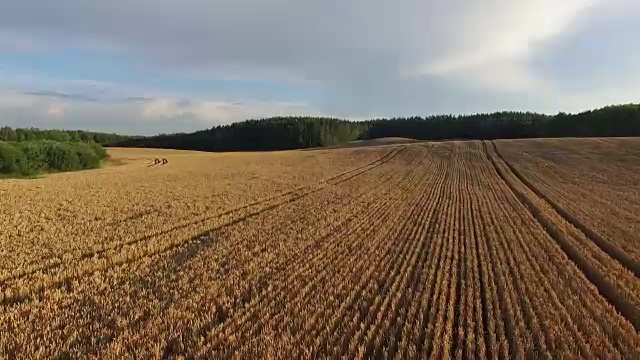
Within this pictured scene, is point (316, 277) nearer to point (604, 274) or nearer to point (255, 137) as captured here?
point (604, 274)

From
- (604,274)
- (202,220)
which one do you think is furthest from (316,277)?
(202,220)

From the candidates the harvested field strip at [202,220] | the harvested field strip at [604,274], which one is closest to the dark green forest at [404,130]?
the harvested field strip at [202,220]

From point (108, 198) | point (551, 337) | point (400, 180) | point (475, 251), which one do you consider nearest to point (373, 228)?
point (475, 251)

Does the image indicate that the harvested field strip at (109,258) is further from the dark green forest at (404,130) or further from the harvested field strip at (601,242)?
the dark green forest at (404,130)

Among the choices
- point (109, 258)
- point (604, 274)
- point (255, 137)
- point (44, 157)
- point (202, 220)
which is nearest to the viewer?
point (604, 274)

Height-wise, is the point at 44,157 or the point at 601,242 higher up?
the point at 44,157

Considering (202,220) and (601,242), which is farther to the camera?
(202,220)

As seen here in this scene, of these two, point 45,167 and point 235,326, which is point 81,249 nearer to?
point 235,326

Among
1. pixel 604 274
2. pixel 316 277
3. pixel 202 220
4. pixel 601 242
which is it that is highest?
pixel 316 277
